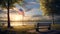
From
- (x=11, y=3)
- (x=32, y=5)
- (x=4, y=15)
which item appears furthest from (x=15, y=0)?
(x=32, y=5)

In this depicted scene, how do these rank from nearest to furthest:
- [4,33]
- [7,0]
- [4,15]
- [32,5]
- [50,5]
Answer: [4,33] → [7,0] → [50,5] → [4,15] → [32,5]

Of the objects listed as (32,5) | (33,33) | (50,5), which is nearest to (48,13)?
(50,5)

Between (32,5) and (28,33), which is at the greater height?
(32,5)

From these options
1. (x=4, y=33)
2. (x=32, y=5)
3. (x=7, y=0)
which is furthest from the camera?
(x=32, y=5)

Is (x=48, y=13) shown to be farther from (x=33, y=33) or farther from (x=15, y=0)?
(x=33, y=33)

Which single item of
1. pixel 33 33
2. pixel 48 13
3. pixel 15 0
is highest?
pixel 15 0

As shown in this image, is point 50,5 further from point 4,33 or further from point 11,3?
point 4,33

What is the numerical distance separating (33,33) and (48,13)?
14.0ft

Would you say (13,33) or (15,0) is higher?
Result: (15,0)

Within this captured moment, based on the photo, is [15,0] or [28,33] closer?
[28,33]

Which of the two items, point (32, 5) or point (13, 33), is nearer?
point (13, 33)

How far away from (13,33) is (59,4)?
5.48 meters

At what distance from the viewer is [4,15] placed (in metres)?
22.4

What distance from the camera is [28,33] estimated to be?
11.4 m
